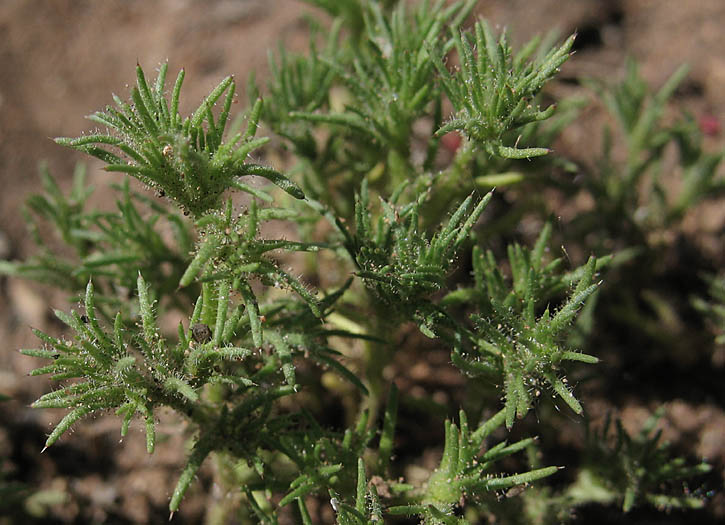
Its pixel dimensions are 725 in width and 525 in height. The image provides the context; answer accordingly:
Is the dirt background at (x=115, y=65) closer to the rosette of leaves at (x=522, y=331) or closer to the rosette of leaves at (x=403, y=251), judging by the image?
the rosette of leaves at (x=522, y=331)

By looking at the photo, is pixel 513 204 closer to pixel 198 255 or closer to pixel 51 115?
pixel 198 255

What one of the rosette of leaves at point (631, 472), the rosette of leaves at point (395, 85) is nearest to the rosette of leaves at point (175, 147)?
the rosette of leaves at point (395, 85)

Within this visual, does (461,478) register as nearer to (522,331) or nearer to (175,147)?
(522,331)

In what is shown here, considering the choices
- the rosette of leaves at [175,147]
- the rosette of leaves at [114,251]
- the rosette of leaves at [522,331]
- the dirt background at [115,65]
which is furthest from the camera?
the dirt background at [115,65]

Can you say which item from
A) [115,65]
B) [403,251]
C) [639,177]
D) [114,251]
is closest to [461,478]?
[403,251]

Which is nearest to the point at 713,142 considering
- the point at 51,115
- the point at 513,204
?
the point at 513,204

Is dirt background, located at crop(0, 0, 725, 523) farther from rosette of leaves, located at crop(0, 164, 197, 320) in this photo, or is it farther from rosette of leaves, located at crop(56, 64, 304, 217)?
rosette of leaves, located at crop(56, 64, 304, 217)

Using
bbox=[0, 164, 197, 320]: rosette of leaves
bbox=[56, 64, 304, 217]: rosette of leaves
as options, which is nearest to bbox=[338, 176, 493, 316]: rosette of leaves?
bbox=[56, 64, 304, 217]: rosette of leaves
